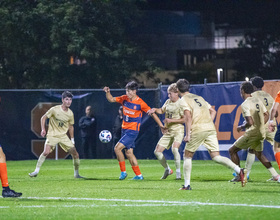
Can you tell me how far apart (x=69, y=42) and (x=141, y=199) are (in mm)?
24734

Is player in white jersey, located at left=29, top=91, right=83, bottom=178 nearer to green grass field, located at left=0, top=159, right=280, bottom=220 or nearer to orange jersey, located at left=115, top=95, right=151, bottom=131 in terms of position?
green grass field, located at left=0, top=159, right=280, bottom=220

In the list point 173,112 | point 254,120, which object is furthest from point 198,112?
point 173,112

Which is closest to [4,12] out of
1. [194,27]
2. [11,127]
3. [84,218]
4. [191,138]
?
[11,127]

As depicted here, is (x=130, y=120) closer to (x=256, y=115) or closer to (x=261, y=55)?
(x=256, y=115)

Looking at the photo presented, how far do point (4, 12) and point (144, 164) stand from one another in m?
15.1

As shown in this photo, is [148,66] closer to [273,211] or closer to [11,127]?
[11,127]

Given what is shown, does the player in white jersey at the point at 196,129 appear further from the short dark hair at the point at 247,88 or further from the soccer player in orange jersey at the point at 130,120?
the soccer player in orange jersey at the point at 130,120

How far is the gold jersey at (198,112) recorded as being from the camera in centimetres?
1266

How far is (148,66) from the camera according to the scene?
36.9m

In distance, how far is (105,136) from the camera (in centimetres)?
2467

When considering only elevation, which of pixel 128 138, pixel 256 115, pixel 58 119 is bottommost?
pixel 128 138

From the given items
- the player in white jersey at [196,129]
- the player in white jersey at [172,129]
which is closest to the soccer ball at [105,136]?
the player in white jersey at [172,129]

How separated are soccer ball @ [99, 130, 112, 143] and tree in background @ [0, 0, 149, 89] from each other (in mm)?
10078

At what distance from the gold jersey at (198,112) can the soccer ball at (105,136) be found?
1207 centimetres
